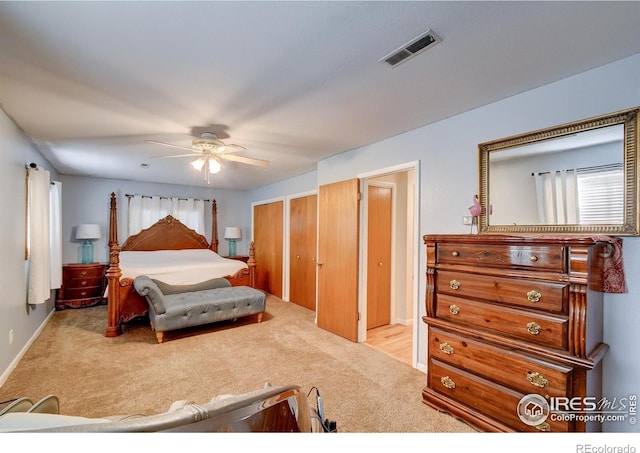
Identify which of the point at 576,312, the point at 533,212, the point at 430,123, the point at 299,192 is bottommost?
the point at 576,312

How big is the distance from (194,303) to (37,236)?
1861 millimetres

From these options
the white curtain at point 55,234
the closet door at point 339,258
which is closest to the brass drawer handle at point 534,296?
the closet door at point 339,258

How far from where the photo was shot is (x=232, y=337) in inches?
139

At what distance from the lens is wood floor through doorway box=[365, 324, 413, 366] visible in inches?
122

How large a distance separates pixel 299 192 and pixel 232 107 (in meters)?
2.90

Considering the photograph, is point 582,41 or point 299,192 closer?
point 582,41

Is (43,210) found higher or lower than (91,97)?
lower

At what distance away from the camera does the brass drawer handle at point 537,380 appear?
5.12 feet

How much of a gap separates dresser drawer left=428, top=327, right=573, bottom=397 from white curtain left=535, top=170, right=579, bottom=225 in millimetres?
922

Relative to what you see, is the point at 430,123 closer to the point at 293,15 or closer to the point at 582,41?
the point at 582,41

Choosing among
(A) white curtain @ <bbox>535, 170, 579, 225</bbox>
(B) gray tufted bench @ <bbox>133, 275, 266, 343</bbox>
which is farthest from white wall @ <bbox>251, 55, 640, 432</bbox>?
(B) gray tufted bench @ <bbox>133, 275, 266, 343</bbox>

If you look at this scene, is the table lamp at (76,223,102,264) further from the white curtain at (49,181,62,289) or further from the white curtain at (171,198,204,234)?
the white curtain at (171,198,204,234)

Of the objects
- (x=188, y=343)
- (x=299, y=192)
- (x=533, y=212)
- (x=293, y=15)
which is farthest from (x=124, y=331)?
(x=533, y=212)

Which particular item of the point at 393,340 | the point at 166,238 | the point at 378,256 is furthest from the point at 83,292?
the point at 393,340
